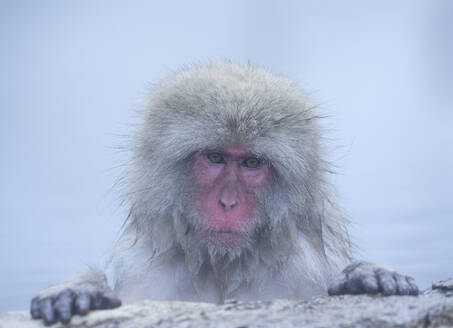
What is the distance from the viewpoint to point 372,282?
2990 mm

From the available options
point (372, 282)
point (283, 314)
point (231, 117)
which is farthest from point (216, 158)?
point (283, 314)

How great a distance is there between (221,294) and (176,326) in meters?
1.23

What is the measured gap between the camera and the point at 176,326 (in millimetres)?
2416

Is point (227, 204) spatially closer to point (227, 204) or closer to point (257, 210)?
point (227, 204)

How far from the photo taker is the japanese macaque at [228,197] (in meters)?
3.56

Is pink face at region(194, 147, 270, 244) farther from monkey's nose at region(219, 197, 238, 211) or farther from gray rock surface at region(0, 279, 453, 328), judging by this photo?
gray rock surface at region(0, 279, 453, 328)

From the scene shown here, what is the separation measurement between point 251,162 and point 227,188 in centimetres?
24

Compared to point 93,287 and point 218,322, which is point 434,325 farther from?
point 93,287

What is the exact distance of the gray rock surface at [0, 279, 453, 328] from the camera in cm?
236

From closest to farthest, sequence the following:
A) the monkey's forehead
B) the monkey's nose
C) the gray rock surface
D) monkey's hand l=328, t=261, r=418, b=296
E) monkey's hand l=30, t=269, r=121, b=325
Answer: the gray rock surface → monkey's hand l=30, t=269, r=121, b=325 → monkey's hand l=328, t=261, r=418, b=296 → the monkey's nose → the monkey's forehead

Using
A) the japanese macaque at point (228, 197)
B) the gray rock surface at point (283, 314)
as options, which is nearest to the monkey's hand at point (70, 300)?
the gray rock surface at point (283, 314)

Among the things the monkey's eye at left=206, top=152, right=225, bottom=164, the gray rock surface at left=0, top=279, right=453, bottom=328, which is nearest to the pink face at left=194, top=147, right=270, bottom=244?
the monkey's eye at left=206, top=152, right=225, bottom=164

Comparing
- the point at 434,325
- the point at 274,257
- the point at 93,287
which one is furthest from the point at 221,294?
the point at 434,325

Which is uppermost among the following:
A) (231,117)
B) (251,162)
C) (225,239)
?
(231,117)
